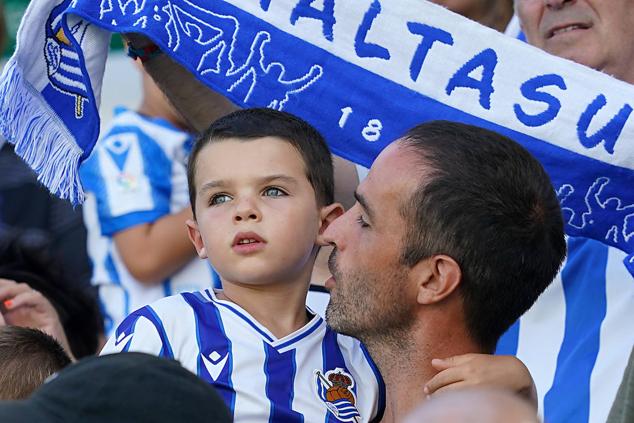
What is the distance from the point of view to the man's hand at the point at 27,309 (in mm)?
3455

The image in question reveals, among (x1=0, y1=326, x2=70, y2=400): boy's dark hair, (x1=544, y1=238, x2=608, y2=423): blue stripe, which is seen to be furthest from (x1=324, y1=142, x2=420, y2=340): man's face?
(x1=544, y1=238, x2=608, y2=423): blue stripe

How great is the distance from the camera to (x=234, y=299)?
2.97 m

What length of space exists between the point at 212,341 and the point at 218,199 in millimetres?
329

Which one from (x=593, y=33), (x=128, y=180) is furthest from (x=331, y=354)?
(x=128, y=180)

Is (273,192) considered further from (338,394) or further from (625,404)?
(625,404)

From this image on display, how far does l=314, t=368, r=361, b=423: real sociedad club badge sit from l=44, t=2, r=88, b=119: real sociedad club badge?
0.95 m

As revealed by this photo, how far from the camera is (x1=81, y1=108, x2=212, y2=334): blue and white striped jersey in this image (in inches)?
174

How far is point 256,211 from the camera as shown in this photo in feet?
9.46

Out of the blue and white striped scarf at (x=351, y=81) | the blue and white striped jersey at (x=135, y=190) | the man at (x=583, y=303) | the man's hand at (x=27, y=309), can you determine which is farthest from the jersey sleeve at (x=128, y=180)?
the man at (x=583, y=303)

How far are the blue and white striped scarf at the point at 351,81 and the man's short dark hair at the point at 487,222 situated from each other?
504 millimetres

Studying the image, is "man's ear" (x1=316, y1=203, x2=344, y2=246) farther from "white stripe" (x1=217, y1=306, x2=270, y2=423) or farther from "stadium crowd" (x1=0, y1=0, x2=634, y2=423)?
"white stripe" (x1=217, y1=306, x2=270, y2=423)

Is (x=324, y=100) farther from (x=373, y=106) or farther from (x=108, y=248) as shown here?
(x=108, y=248)

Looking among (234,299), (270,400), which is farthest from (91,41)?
(270,400)

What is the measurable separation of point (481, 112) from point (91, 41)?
99 cm
